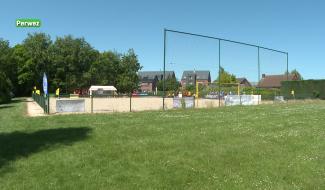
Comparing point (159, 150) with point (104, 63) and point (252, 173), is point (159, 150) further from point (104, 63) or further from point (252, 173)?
point (104, 63)

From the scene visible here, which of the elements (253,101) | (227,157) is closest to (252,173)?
(227,157)

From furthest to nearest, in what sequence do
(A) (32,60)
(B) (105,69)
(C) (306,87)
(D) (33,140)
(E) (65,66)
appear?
(B) (105,69), (E) (65,66), (A) (32,60), (C) (306,87), (D) (33,140)

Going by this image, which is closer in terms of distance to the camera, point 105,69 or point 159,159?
point 159,159

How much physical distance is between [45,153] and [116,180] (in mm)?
2526

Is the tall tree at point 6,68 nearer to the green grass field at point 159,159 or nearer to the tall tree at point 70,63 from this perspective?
the tall tree at point 70,63

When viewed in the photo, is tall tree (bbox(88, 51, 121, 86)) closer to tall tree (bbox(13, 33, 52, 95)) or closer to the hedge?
tall tree (bbox(13, 33, 52, 95))

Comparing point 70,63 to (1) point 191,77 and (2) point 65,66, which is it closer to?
(2) point 65,66

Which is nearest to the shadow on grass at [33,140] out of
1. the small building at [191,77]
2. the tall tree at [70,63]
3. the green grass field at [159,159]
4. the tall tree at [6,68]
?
the green grass field at [159,159]

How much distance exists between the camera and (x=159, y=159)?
26.7 ft

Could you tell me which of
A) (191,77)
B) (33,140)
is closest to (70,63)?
(191,77)

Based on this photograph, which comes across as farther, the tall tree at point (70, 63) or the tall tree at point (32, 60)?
the tall tree at point (70, 63)

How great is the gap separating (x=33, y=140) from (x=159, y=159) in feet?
12.4

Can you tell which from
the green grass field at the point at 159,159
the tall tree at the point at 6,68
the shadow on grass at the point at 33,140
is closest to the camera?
the green grass field at the point at 159,159

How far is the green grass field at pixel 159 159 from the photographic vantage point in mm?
6648
